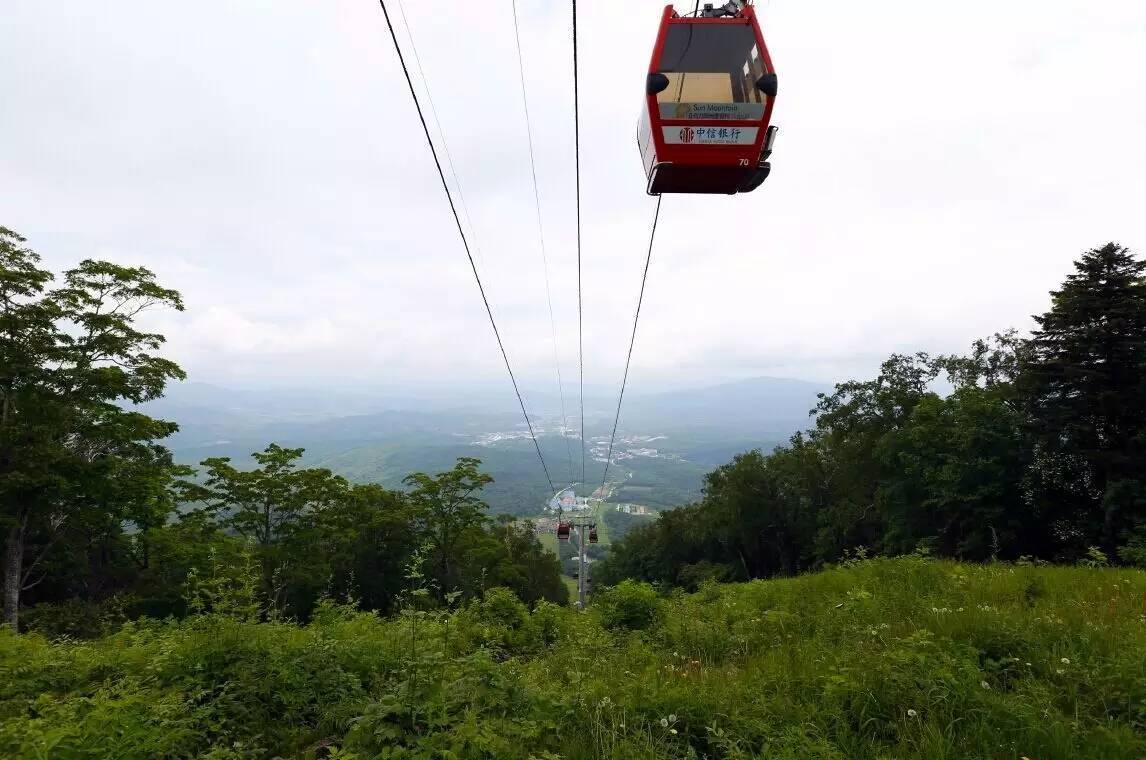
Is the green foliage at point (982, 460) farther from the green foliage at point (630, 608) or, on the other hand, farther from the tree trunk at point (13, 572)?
the tree trunk at point (13, 572)

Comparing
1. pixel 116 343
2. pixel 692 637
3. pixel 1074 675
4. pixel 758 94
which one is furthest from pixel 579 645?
pixel 116 343

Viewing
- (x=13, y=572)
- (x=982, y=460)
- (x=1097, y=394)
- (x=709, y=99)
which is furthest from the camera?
(x=982, y=460)

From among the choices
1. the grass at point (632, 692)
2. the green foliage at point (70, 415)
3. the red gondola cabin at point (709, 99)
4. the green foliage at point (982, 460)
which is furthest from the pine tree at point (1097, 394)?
the green foliage at point (70, 415)

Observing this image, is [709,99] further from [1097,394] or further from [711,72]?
[1097,394]

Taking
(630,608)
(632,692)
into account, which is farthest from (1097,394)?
(632,692)

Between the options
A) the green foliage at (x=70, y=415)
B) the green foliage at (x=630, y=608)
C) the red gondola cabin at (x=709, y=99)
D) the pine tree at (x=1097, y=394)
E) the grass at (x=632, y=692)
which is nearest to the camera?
the grass at (x=632, y=692)

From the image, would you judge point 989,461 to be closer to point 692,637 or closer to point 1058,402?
point 1058,402

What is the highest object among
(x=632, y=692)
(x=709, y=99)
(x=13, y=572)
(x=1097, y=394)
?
(x=709, y=99)
